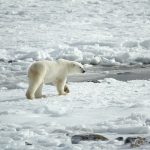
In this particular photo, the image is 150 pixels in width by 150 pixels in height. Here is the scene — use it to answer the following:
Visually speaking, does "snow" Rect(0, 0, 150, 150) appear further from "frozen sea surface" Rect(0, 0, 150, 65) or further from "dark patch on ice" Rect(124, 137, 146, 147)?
"dark patch on ice" Rect(124, 137, 146, 147)

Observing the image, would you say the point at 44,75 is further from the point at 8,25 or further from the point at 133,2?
the point at 133,2

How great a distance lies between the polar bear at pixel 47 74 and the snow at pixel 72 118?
0.24 meters

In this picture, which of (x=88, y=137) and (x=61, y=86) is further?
(x=61, y=86)

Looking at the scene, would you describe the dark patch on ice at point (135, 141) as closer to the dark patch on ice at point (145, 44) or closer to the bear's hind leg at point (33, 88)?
the bear's hind leg at point (33, 88)

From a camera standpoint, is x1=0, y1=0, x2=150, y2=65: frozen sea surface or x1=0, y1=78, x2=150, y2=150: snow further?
x1=0, y1=0, x2=150, y2=65: frozen sea surface

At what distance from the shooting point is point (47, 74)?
36.8ft

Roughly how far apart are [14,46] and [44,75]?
11.9m

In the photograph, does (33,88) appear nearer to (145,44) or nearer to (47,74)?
(47,74)

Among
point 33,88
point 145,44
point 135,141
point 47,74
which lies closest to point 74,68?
point 47,74

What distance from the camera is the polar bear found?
1084cm

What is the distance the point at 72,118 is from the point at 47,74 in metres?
3.35

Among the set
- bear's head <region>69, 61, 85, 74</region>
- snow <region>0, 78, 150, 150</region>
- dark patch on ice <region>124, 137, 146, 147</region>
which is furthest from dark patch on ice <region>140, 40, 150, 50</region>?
dark patch on ice <region>124, 137, 146, 147</region>

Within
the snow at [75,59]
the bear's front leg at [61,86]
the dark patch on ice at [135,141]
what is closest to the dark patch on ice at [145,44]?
the snow at [75,59]

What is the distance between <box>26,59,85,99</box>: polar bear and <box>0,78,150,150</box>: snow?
0.24m
